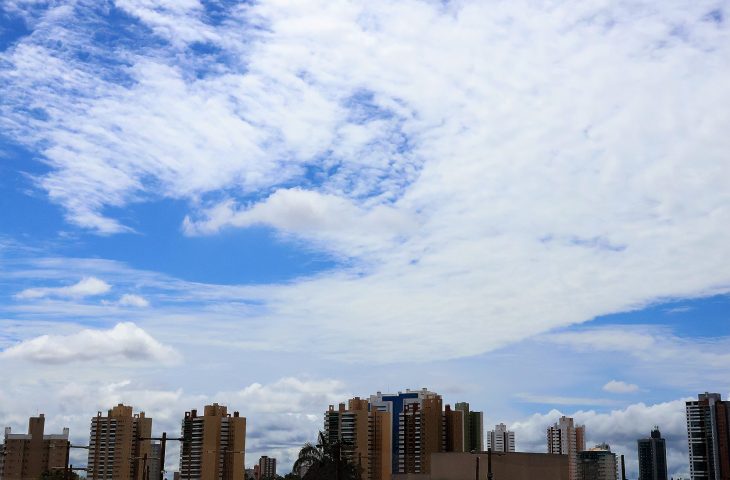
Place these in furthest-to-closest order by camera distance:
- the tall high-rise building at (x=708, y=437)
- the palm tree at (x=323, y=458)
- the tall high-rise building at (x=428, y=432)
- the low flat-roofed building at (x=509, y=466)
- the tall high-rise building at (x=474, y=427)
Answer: the tall high-rise building at (x=474, y=427), the tall high-rise building at (x=428, y=432), the tall high-rise building at (x=708, y=437), the low flat-roofed building at (x=509, y=466), the palm tree at (x=323, y=458)

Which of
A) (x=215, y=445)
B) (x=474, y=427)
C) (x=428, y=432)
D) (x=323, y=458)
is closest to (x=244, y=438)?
(x=215, y=445)

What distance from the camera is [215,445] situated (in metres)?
128

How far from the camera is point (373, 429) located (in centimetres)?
13762

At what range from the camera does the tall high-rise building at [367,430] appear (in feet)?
436

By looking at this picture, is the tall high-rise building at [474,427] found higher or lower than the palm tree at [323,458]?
higher

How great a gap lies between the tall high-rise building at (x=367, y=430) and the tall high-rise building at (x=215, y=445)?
573 inches

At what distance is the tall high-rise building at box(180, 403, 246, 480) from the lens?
416 ft

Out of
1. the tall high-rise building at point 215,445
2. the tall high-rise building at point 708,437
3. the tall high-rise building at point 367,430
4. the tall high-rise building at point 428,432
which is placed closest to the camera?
the tall high-rise building at point 215,445

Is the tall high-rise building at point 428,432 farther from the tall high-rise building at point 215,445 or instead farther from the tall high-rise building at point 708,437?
the tall high-rise building at point 708,437

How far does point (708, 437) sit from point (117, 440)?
99.6m

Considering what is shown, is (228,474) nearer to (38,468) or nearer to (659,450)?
(38,468)

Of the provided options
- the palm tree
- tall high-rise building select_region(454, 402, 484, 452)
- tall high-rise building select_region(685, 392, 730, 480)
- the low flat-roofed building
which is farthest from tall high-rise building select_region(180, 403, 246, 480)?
tall high-rise building select_region(685, 392, 730, 480)

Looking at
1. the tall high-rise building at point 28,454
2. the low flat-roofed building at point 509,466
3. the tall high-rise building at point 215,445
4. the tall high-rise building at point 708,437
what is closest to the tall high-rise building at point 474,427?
the tall high-rise building at point 708,437

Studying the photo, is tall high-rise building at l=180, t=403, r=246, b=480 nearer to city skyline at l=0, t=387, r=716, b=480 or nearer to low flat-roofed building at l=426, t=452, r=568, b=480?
city skyline at l=0, t=387, r=716, b=480
